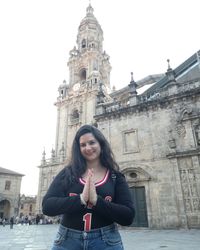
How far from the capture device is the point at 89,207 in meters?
1.82

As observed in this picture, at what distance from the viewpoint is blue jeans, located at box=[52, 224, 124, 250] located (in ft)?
5.96

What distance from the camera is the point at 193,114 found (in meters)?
16.3

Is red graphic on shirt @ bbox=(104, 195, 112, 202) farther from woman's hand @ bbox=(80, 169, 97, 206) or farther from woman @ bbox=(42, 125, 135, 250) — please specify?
woman's hand @ bbox=(80, 169, 97, 206)

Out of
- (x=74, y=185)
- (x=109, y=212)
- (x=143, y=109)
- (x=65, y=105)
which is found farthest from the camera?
(x=65, y=105)

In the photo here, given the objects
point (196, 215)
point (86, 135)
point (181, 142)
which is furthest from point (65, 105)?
point (86, 135)

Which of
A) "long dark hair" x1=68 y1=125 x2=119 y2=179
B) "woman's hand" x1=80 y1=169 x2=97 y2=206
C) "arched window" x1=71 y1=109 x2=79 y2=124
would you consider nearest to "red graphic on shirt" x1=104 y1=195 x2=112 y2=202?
"woman's hand" x1=80 y1=169 x2=97 y2=206

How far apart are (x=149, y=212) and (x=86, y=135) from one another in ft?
49.4

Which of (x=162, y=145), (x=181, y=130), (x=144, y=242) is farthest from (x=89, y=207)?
(x=181, y=130)

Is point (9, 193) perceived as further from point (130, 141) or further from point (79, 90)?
point (130, 141)

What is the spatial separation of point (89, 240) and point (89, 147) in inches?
33.2

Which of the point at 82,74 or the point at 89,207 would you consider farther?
the point at 82,74

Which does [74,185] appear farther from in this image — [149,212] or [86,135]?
[149,212]

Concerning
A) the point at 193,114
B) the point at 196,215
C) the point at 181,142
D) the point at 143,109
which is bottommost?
the point at 196,215

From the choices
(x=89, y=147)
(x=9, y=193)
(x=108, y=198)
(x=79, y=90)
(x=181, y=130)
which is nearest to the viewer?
(x=108, y=198)
